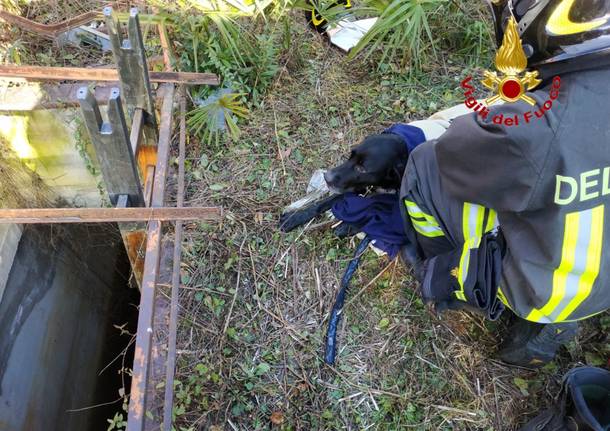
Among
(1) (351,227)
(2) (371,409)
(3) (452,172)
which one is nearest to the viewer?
(3) (452,172)

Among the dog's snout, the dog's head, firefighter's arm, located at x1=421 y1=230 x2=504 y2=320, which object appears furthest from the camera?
the dog's snout

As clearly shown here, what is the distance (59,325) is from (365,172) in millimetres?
2187

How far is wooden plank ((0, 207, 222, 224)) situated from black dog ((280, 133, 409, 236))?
74 cm

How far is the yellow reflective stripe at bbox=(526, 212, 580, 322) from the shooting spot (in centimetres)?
159

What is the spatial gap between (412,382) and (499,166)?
1132 millimetres

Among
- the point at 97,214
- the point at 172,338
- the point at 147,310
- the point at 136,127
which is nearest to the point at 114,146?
the point at 97,214

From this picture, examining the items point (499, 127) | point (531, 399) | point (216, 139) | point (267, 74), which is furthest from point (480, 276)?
point (267, 74)

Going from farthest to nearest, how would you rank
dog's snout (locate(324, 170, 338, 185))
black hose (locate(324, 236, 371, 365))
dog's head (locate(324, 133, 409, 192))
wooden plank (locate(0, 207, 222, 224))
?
1. dog's snout (locate(324, 170, 338, 185))
2. dog's head (locate(324, 133, 409, 192))
3. black hose (locate(324, 236, 371, 365))
4. wooden plank (locate(0, 207, 222, 224))

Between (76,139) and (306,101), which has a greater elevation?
(306,101)

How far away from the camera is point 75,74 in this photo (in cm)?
242

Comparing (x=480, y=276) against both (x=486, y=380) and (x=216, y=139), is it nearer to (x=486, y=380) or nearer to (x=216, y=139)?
(x=486, y=380)

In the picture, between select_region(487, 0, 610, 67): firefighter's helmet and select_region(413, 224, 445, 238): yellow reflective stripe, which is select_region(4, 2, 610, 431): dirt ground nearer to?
select_region(413, 224, 445, 238): yellow reflective stripe

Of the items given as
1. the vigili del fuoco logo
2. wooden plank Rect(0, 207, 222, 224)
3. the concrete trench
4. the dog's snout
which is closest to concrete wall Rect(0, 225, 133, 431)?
the concrete trench

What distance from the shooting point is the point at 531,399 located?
2.21 meters
